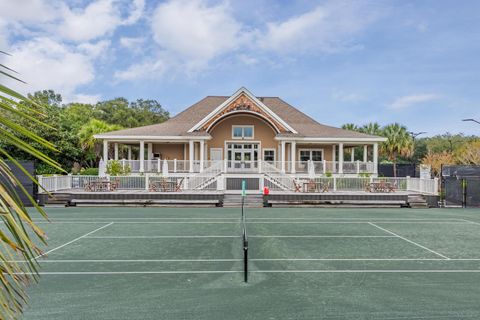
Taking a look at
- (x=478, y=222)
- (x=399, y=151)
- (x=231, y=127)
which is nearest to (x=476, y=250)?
(x=478, y=222)

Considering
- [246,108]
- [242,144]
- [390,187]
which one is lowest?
[390,187]

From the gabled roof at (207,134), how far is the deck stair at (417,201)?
7.56 meters

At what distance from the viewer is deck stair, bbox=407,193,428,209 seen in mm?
23188

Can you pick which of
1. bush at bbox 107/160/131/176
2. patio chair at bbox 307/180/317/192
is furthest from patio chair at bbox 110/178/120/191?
patio chair at bbox 307/180/317/192

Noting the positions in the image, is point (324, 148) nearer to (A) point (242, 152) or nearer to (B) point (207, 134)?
(A) point (242, 152)

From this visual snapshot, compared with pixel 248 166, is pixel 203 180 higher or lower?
lower

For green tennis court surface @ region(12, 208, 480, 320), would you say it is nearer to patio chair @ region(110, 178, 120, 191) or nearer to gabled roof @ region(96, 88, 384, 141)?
patio chair @ region(110, 178, 120, 191)

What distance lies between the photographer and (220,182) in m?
25.3

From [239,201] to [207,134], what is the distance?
8013 millimetres

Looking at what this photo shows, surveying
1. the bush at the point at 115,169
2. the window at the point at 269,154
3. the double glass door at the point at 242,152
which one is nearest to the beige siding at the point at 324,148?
the window at the point at 269,154

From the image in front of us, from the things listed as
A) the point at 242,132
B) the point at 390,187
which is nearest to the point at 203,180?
the point at 242,132

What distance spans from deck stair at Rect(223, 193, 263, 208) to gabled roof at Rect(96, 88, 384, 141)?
7079mm

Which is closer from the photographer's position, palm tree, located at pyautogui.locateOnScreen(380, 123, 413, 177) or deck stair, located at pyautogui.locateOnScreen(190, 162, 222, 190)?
deck stair, located at pyautogui.locateOnScreen(190, 162, 222, 190)

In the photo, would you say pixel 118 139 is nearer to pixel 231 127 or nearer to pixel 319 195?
pixel 231 127
